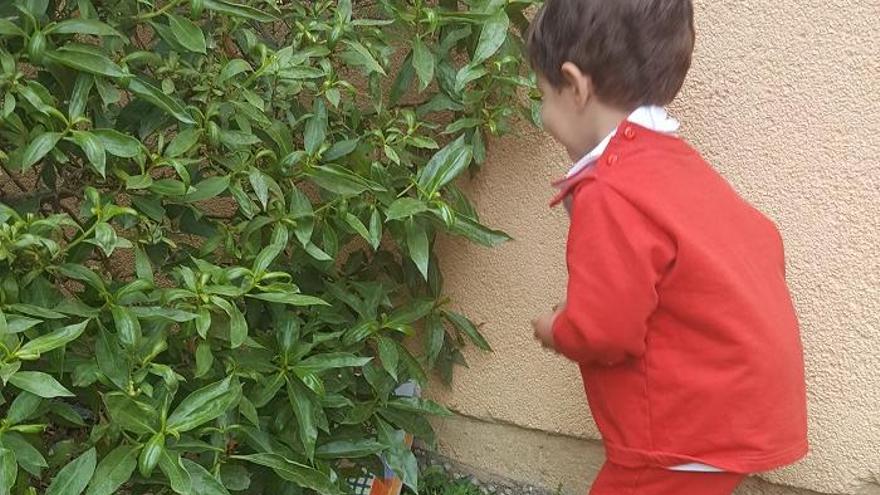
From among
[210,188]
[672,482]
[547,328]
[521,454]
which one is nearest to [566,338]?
[547,328]

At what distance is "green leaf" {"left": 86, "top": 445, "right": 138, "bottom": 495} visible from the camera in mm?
1936

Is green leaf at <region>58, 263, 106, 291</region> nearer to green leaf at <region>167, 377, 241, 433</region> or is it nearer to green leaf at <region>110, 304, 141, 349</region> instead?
green leaf at <region>110, 304, 141, 349</region>

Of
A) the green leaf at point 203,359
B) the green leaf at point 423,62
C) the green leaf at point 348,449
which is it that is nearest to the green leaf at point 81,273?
the green leaf at point 203,359

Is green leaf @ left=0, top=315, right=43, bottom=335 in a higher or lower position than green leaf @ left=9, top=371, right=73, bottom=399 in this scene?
higher

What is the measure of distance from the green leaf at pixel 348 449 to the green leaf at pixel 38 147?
0.94 m

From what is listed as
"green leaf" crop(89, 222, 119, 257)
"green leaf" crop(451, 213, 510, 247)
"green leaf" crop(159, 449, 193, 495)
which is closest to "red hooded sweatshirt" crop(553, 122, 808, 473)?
"green leaf" crop(451, 213, 510, 247)

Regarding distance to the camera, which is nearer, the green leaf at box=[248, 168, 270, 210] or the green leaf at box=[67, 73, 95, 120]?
the green leaf at box=[67, 73, 95, 120]

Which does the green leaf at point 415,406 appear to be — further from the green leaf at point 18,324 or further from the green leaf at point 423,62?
the green leaf at point 18,324

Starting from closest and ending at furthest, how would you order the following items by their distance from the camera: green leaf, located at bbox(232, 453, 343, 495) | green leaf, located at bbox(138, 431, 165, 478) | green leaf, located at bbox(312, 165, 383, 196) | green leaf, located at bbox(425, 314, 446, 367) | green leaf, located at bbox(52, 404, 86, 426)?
1. green leaf, located at bbox(138, 431, 165, 478)
2. green leaf, located at bbox(52, 404, 86, 426)
3. green leaf, located at bbox(232, 453, 343, 495)
4. green leaf, located at bbox(312, 165, 383, 196)
5. green leaf, located at bbox(425, 314, 446, 367)

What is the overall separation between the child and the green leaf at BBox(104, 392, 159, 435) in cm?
78

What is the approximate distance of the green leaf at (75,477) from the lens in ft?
6.32

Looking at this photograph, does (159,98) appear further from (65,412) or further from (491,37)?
(491,37)

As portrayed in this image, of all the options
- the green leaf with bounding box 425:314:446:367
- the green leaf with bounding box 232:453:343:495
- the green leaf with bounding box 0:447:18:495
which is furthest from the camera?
the green leaf with bounding box 425:314:446:367

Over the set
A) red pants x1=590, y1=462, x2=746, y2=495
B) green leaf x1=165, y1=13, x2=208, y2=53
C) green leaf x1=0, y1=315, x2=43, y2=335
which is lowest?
red pants x1=590, y1=462, x2=746, y2=495
